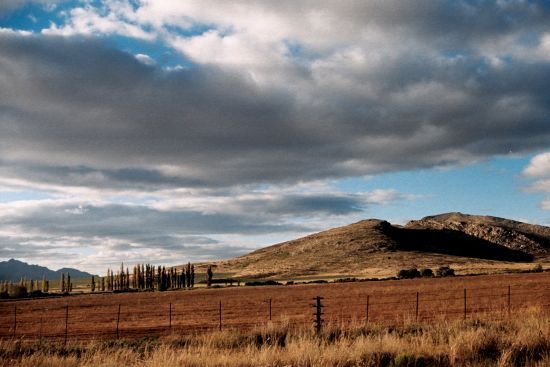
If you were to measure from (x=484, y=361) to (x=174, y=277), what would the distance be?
5461 inches

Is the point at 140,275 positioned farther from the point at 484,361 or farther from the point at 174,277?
the point at 484,361

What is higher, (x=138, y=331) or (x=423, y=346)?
(x=423, y=346)

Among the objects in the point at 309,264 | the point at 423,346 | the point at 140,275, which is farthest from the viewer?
the point at 309,264

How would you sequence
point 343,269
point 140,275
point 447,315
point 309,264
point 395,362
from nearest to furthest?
point 395,362 < point 447,315 < point 140,275 < point 343,269 < point 309,264

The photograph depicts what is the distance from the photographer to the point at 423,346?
45.4 feet

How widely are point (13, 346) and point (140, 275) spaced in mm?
122905

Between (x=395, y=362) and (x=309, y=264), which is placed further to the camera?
(x=309, y=264)

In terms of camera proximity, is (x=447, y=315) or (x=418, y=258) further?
(x=418, y=258)

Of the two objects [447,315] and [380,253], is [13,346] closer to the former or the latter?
[447,315]

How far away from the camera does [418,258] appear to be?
604 feet

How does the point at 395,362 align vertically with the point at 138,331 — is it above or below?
above

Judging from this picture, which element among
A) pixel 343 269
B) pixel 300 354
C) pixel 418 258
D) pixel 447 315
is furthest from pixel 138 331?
pixel 418 258

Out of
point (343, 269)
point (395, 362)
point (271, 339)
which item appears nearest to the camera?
point (395, 362)

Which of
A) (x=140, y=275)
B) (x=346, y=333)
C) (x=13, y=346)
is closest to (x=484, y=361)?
(x=346, y=333)
